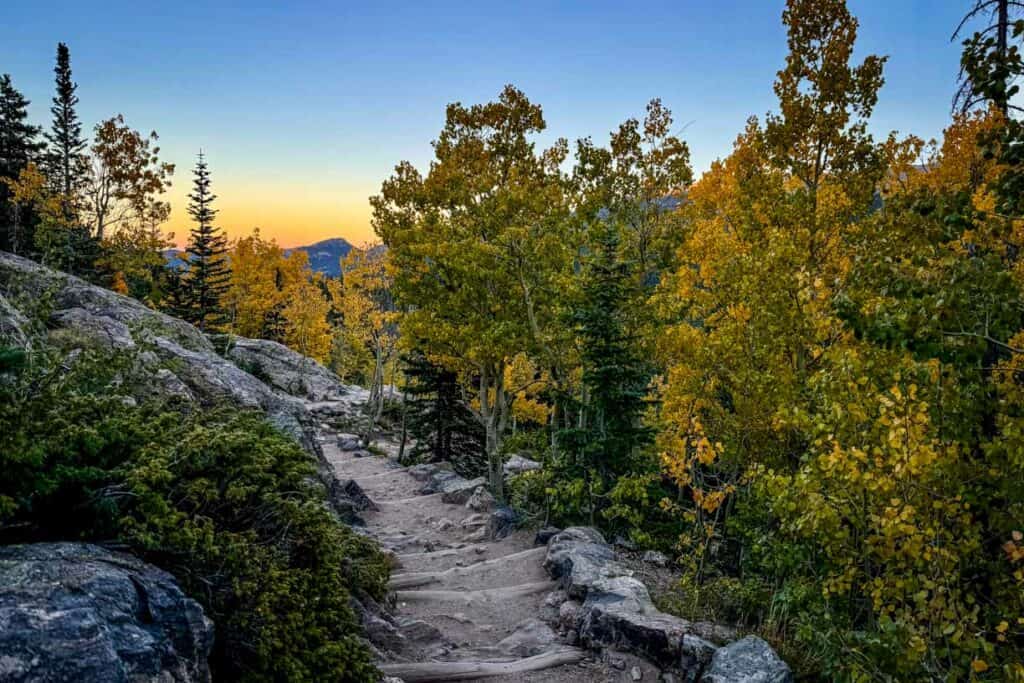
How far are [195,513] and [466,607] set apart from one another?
242 inches

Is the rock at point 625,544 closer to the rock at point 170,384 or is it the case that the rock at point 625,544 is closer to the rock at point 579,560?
the rock at point 579,560

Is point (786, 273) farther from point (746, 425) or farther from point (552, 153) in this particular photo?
point (552, 153)

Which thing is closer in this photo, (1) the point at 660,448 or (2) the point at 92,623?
(2) the point at 92,623

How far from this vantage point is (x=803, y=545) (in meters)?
7.63

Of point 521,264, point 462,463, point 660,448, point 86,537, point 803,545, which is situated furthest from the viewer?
point 462,463

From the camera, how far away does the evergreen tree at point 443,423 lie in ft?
71.9

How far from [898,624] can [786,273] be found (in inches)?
262

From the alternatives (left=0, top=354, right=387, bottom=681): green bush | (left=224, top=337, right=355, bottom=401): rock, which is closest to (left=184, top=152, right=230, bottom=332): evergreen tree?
(left=224, top=337, right=355, bottom=401): rock

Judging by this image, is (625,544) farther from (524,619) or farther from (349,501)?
(349,501)

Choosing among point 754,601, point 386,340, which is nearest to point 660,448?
point 754,601

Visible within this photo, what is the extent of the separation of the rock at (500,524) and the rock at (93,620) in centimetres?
991

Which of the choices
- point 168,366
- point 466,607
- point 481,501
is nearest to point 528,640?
point 466,607

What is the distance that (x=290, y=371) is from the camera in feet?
129

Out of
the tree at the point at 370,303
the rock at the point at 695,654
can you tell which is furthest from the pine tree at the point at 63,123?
the rock at the point at 695,654
